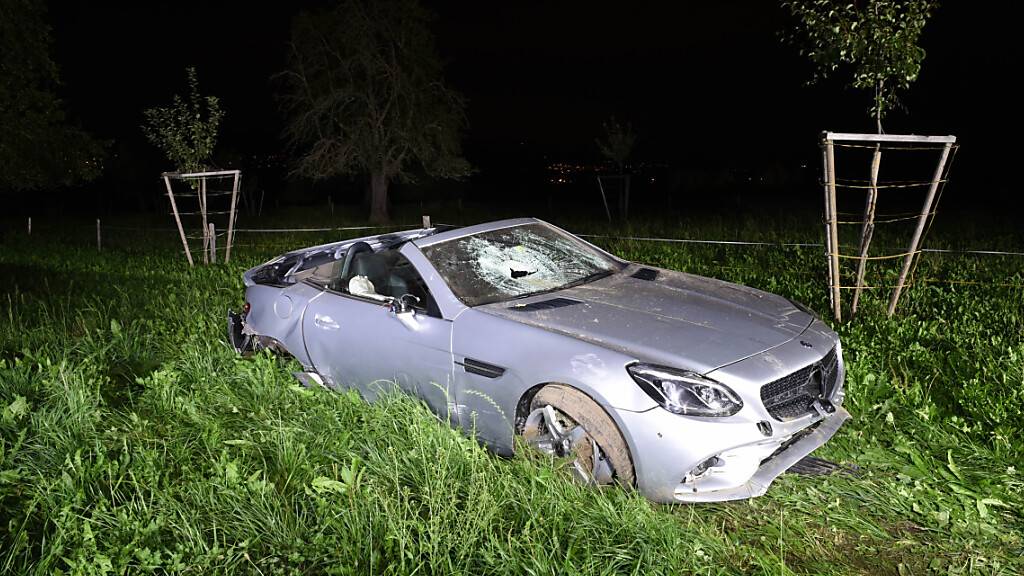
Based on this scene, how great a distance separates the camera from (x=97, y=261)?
51.9 ft

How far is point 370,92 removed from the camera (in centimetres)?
3253

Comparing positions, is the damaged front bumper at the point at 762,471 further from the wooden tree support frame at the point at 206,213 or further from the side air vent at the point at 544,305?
the wooden tree support frame at the point at 206,213

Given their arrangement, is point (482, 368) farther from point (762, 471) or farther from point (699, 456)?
point (762, 471)

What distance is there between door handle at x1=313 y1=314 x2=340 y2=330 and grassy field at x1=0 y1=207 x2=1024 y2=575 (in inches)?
14.4

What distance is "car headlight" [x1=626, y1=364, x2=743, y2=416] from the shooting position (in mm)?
3553

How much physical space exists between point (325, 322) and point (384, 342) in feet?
2.10

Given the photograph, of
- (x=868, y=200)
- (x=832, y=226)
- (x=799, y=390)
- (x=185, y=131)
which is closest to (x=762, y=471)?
(x=799, y=390)

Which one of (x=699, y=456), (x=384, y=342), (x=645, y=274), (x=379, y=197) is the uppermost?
(x=379, y=197)

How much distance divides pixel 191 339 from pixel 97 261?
10741 mm

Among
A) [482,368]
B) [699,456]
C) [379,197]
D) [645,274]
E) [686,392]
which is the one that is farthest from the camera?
[379,197]

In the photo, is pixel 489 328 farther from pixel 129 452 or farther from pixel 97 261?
pixel 97 261

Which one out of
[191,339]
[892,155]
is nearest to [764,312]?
[191,339]

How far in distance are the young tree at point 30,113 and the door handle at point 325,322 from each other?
1039 inches

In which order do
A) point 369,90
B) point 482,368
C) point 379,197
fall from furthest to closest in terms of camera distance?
point 379,197, point 369,90, point 482,368
